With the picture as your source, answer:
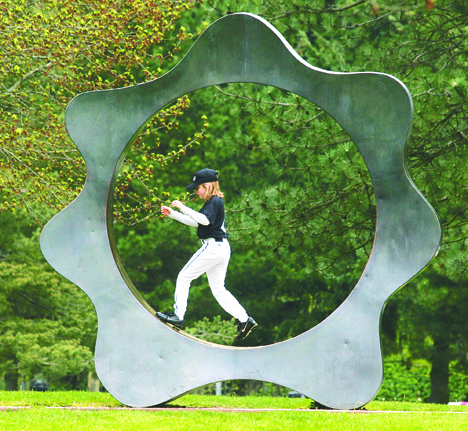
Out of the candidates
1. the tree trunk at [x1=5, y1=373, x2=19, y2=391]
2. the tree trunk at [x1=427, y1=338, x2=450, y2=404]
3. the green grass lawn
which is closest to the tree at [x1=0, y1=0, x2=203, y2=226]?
the green grass lawn

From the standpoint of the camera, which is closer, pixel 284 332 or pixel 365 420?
pixel 365 420

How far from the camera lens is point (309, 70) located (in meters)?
6.34

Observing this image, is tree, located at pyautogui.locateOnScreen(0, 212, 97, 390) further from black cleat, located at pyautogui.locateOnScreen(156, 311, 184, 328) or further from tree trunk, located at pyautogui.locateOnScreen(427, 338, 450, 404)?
tree trunk, located at pyautogui.locateOnScreen(427, 338, 450, 404)

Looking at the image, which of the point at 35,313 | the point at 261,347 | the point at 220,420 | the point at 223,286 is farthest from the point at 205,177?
the point at 35,313

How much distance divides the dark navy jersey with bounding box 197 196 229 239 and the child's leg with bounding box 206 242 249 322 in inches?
4.7

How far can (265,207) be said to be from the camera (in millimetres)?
9531

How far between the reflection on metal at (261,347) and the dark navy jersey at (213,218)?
93 cm

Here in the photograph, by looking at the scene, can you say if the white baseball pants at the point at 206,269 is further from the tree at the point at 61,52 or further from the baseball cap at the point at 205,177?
the tree at the point at 61,52

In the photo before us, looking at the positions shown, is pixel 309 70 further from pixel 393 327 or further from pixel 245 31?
pixel 393 327

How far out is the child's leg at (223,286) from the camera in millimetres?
6762

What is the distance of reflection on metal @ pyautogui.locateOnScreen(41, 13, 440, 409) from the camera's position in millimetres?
6102

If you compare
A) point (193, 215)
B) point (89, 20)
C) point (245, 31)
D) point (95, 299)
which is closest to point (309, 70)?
point (245, 31)

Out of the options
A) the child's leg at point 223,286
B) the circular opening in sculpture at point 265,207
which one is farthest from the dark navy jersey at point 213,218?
the circular opening in sculpture at point 265,207

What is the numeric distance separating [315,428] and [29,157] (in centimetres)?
573
